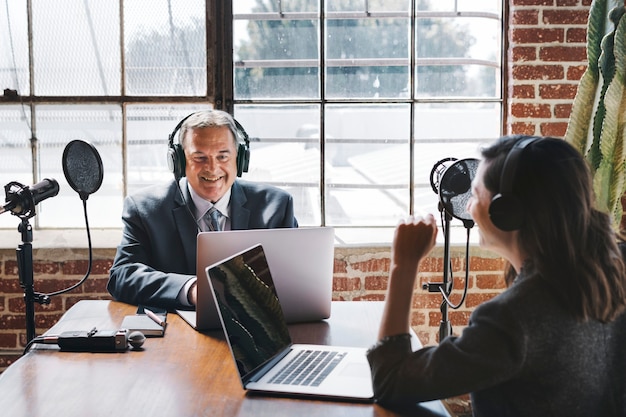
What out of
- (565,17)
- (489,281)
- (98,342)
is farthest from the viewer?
(489,281)

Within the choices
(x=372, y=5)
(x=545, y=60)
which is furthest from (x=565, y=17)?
(x=372, y=5)

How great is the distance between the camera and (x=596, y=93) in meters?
2.79

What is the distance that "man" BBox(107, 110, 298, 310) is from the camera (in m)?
2.48

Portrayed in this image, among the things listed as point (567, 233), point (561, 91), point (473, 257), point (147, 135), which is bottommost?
point (473, 257)

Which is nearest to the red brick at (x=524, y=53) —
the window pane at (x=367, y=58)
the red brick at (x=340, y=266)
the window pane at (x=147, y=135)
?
the window pane at (x=367, y=58)

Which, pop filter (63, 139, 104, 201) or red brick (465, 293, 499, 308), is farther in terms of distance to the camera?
red brick (465, 293, 499, 308)

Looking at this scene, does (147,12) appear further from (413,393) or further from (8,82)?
(413,393)

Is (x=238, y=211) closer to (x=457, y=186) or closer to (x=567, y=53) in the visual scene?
(x=457, y=186)

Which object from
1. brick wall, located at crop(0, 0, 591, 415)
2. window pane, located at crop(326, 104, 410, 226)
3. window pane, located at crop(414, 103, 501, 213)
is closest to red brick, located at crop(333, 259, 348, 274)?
brick wall, located at crop(0, 0, 591, 415)

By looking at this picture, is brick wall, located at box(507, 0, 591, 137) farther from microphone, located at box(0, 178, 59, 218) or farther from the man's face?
microphone, located at box(0, 178, 59, 218)

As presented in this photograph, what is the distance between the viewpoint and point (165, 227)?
249 centimetres

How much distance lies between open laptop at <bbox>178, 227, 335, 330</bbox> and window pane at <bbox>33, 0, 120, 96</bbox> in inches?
63.0

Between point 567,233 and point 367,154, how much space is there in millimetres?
2021

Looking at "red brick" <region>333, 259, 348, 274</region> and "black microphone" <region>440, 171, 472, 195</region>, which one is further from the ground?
"black microphone" <region>440, 171, 472, 195</region>
